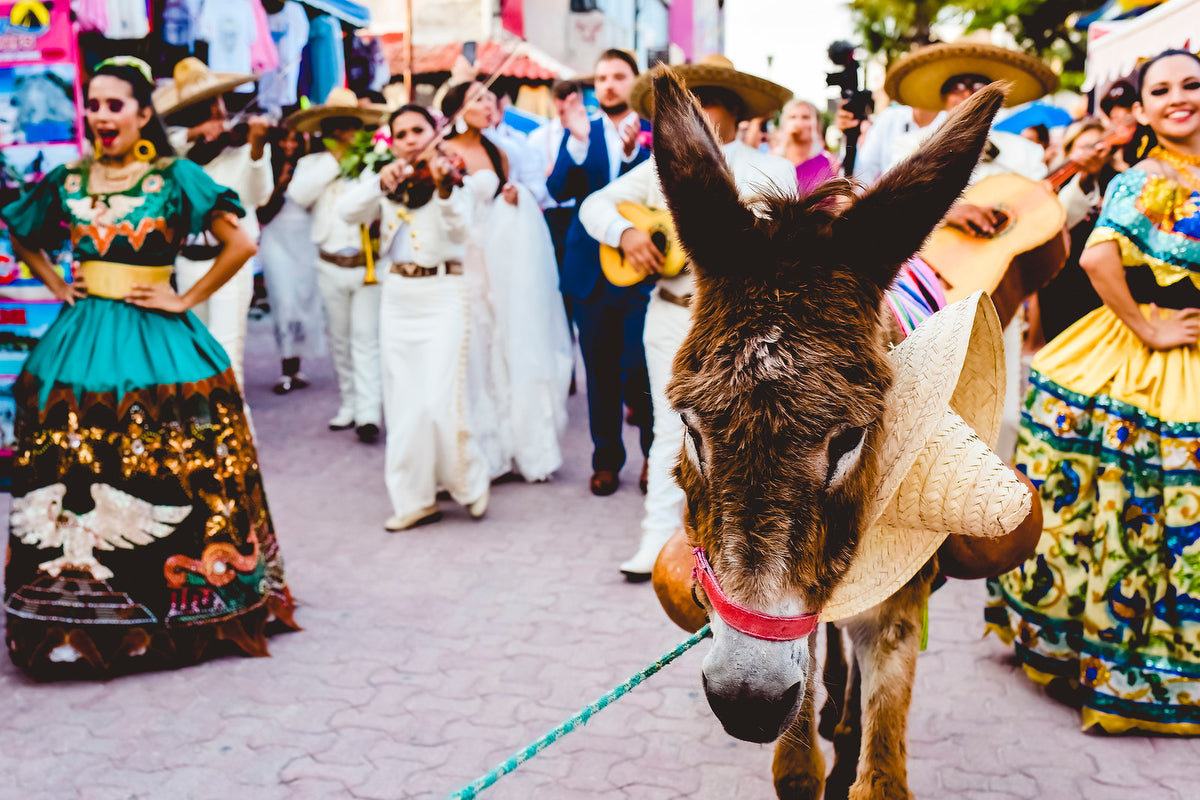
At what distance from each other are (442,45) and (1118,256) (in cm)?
1840

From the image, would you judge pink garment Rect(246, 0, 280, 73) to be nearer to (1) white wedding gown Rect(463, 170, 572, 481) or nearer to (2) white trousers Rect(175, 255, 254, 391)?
(2) white trousers Rect(175, 255, 254, 391)

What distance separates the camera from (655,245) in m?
4.59

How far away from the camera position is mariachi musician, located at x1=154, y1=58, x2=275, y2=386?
22.3 feet

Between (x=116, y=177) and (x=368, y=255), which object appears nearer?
(x=116, y=177)

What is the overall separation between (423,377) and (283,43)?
23.7ft

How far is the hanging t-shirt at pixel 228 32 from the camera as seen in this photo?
9.30 m

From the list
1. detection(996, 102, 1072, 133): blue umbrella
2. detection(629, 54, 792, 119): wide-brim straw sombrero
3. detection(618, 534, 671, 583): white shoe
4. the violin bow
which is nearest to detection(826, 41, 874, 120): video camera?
detection(629, 54, 792, 119): wide-brim straw sombrero

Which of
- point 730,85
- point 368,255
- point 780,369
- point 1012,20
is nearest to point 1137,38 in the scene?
point 730,85

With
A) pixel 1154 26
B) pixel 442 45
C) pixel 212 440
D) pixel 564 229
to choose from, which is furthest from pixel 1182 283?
pixel 442 45

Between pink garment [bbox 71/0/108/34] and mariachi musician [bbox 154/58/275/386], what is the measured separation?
22.8 inches

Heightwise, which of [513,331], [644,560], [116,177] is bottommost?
[644,560]

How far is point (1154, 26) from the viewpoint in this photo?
6070mm

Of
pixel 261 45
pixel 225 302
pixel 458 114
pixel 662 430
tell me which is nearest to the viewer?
pixel 662 430

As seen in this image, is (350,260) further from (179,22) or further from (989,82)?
(989,82)
